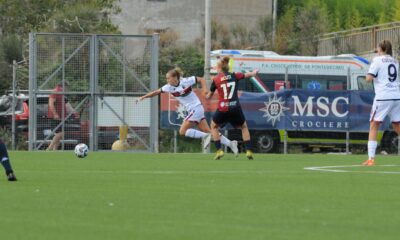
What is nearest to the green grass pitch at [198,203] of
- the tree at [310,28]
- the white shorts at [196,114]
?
the white shorts at [196,114]

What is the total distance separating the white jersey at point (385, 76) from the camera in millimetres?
18109

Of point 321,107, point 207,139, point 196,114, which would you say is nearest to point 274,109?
point 321,107

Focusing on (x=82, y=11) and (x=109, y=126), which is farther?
(x=82, y=11)

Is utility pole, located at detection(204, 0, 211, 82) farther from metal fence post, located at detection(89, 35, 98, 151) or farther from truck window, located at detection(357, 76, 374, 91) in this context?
truck window, located at detection(357, 76, 374, 91)

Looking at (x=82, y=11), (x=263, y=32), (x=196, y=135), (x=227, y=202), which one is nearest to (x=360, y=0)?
(x=263, y=32)

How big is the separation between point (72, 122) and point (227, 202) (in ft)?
55.6

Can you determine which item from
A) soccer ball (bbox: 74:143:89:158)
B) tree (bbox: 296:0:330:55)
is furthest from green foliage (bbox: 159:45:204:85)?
soccer ball (bbox: 74:143:89:158)

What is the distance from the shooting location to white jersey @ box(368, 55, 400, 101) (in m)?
18.1

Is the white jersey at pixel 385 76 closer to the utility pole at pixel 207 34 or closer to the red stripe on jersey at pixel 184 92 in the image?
the red stripe on jersey at pixel 184 92

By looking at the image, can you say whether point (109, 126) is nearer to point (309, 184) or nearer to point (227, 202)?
point (309, 184)

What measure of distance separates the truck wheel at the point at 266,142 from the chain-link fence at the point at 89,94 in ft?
11.2

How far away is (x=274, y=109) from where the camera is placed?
29.3 metres

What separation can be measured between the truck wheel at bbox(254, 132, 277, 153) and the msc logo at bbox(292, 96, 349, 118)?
3.22ft

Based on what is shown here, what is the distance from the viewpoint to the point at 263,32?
59.8 m
